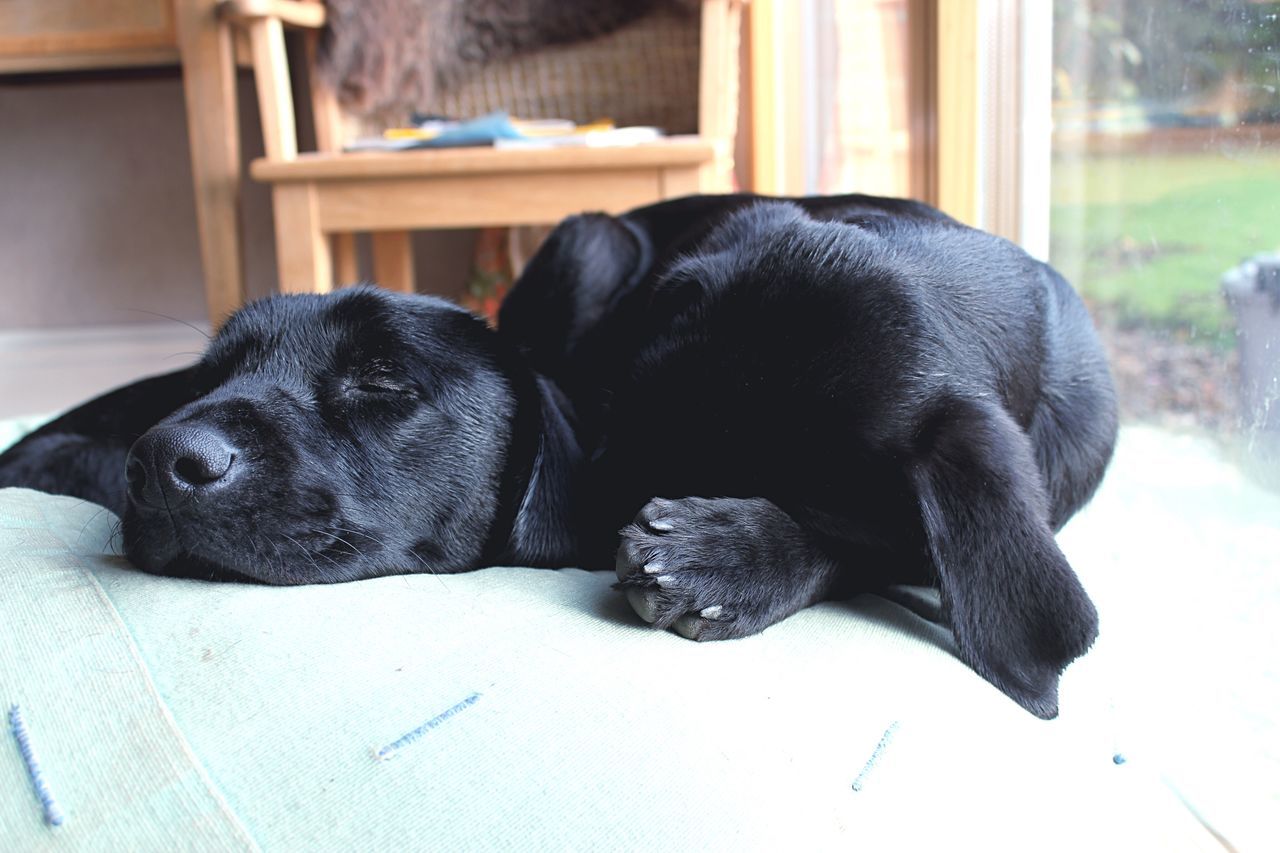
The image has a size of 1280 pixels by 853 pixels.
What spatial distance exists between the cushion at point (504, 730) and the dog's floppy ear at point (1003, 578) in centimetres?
4

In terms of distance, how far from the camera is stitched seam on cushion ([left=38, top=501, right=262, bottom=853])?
835mm

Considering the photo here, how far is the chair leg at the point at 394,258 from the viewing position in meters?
4.40

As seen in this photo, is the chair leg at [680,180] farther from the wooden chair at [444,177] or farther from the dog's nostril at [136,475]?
the dog's nostril at [136,475]

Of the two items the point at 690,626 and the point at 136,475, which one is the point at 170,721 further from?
the point at 690,626

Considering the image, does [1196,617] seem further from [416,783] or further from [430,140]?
[430,140]

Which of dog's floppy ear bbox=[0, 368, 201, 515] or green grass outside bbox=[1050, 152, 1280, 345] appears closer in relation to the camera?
green grass outside bbox=[1050, 152, 1280, 345]

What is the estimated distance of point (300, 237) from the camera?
10.5 ft

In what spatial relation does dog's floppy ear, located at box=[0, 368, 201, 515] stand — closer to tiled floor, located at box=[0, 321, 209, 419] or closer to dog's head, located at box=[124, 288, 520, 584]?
dog's head, located at box=[124, 288, 520, 584]

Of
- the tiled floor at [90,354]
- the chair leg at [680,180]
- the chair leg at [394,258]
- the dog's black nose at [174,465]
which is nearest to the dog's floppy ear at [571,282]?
the chair leg at [680,180]

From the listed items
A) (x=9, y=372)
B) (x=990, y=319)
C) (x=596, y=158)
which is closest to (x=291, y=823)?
(x=990, y=319)

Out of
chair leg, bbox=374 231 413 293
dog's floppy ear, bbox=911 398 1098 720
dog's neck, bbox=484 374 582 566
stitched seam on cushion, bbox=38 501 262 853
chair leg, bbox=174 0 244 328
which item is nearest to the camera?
stitched seam on cushion, bbox=38 501 262 853

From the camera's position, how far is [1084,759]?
1133 millimetres

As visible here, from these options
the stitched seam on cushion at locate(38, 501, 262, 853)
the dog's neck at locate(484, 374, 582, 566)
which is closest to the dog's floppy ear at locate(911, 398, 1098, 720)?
the dog's neck at locate(484, 374, 582, 566)

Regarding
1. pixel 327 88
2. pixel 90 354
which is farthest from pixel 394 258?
pixel 90 354
